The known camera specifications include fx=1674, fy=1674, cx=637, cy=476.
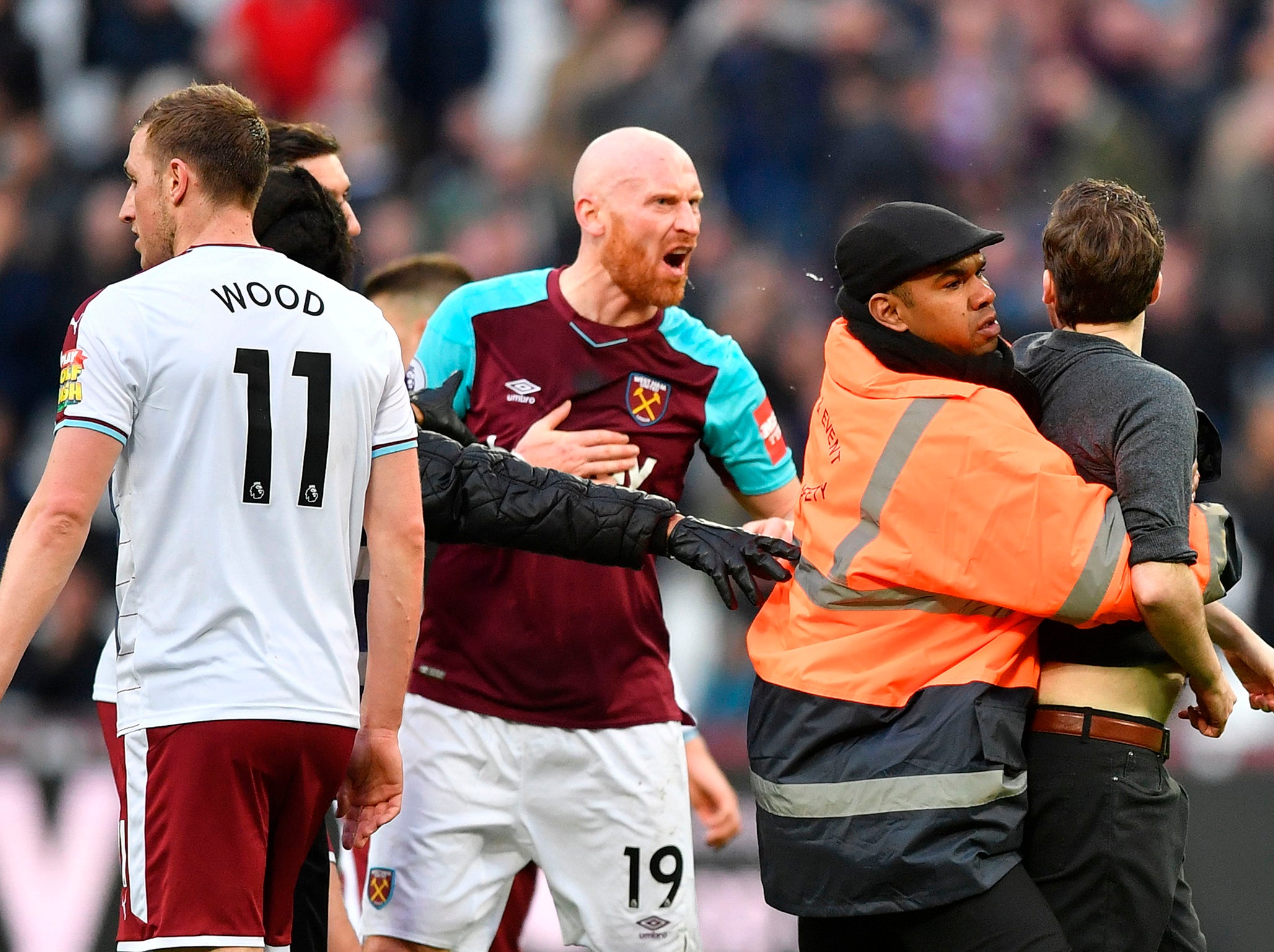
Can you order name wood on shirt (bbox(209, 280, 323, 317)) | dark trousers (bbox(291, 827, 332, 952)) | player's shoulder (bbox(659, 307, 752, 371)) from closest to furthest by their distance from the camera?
name wood on shirt (bbox(209, 280, 323, 317)) → dark trousers (bbox(291, 827, 332, 952)) → player's shoulder (bbox(659, 307, 752, 371))

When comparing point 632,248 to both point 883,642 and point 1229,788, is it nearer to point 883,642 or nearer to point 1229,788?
point 883,642

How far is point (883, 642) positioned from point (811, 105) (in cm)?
652

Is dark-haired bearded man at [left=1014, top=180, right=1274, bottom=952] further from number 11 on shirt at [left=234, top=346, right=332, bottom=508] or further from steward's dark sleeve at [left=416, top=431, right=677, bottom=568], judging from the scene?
number 11 on shirt at [left=234, top=346, right=332, bottom=508]

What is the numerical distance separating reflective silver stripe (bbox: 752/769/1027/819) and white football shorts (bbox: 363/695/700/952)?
1041 mm

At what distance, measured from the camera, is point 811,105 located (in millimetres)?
9203

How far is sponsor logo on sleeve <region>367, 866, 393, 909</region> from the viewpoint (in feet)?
13.4

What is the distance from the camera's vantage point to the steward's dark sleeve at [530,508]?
369 centimetres

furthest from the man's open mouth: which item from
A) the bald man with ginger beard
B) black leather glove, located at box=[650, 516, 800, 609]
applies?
black leather glove, located at box=[650, 516, 800, 609]

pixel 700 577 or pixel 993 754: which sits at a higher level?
Result: pixel 700 577

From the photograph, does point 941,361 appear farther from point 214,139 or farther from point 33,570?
point 33,570

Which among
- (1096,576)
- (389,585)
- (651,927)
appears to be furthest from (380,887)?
(1096,576)

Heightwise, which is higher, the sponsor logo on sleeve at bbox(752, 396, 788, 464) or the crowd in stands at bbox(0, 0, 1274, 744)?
the crowd in stands at bbox(0, 0, 1274, 744)

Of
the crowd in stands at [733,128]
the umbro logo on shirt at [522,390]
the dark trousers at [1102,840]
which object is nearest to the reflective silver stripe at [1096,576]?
the dark trousers at [1102,840]

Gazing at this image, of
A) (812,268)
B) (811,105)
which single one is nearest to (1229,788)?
(812,268)
